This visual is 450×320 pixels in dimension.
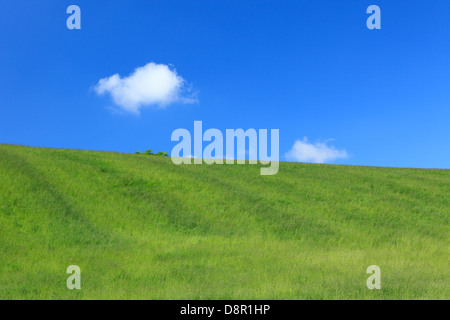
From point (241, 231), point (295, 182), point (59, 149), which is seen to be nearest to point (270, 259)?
point (241, 231)

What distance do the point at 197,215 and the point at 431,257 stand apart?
12785mm

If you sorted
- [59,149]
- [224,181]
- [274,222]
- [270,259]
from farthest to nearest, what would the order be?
[59,149] < [224,181] < [274,222] < [270,259]

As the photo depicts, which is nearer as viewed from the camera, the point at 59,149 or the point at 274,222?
the point at 274,222

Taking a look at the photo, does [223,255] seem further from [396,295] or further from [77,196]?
[77,196]

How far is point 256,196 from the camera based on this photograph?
2877 cm

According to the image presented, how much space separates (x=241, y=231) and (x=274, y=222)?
2644 millimetres

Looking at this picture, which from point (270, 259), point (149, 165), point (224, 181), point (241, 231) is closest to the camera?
point (270, 259)

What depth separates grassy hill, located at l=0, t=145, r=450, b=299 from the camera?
13195 millimetres

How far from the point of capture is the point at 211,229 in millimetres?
22547

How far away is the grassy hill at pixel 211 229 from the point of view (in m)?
13.2
